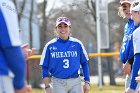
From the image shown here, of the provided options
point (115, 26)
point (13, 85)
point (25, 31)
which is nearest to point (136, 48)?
point (13, 85)

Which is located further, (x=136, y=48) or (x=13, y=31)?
(x=136, y=48)

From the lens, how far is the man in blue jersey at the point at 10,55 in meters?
3.80

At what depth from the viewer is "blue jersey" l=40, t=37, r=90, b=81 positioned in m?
7.43

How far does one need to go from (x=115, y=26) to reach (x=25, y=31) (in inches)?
375

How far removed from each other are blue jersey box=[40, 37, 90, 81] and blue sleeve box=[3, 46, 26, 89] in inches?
139

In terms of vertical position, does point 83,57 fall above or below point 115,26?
above

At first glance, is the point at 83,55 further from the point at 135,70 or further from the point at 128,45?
the point at 135,70

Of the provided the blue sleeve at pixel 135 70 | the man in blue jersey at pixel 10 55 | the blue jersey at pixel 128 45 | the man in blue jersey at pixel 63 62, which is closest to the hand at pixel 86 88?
the man in blue jersey at pixel 63 62

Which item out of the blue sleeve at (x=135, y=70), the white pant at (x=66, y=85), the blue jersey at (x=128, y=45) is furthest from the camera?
the white pant at (x=66, y=85)

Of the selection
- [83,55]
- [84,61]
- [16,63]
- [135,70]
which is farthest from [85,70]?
[16,63]

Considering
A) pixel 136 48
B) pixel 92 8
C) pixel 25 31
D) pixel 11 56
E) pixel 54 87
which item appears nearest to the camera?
pixel 11 56

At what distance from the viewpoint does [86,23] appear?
39.6 metres

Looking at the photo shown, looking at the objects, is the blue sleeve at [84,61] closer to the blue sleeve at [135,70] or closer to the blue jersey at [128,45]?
the blue jersey at [128,45]

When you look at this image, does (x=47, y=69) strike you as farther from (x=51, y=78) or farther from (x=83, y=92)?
(x=83, y=92)
